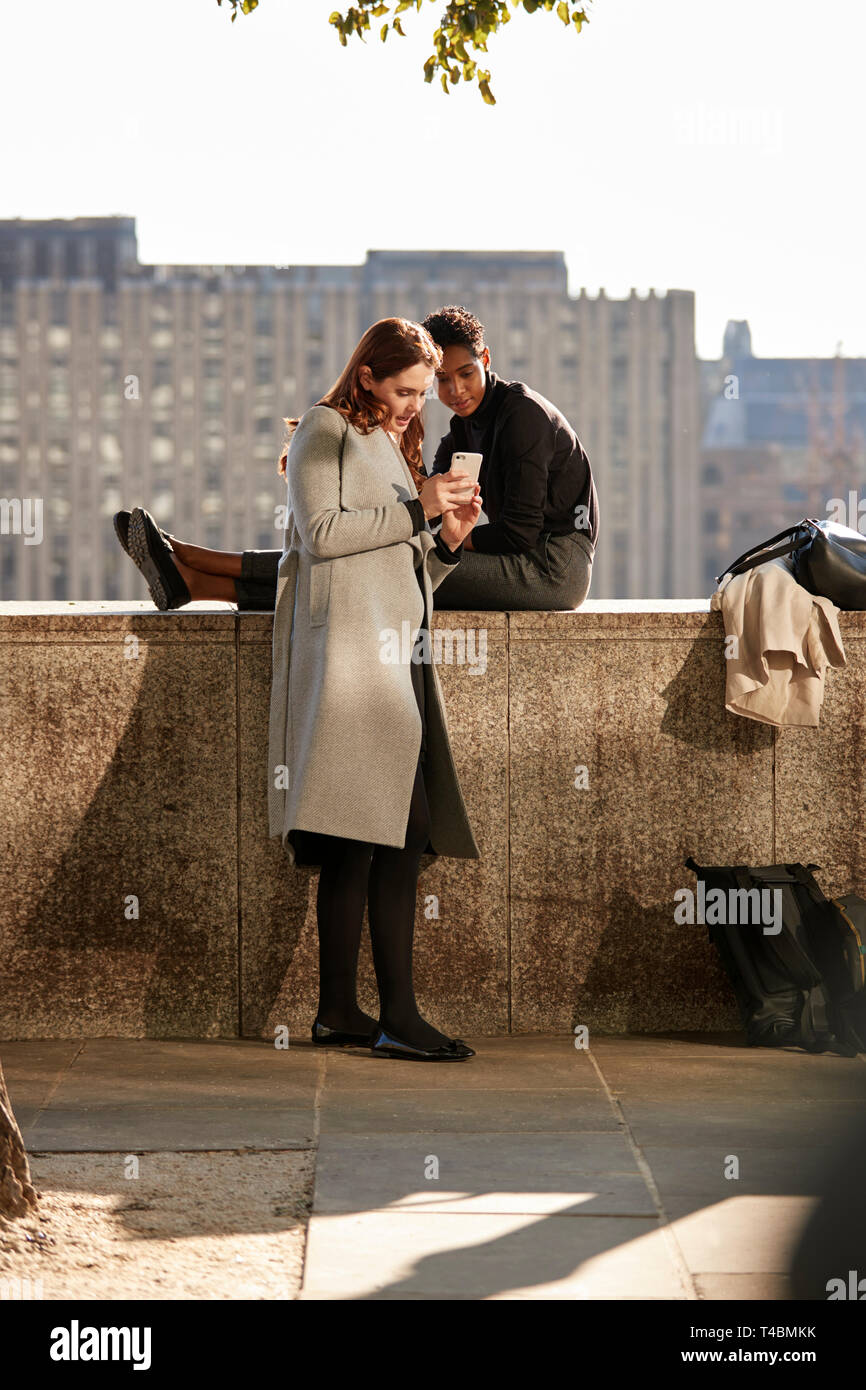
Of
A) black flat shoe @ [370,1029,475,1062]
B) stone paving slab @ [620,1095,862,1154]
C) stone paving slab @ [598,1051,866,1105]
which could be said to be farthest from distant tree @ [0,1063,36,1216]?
stone paving slab @ [598,1051,866,1105]

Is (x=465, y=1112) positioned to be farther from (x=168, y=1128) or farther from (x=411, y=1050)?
(x=168, y=1128)

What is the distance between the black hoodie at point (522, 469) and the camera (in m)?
5.26

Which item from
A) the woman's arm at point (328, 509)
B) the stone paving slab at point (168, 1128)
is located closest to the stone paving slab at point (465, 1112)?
the stone paving slab at point (168, 1128)

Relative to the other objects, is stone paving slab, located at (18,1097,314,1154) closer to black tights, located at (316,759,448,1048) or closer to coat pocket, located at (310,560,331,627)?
black tights, located at (316,759,448,1048)

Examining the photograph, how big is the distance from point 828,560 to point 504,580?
0.97m

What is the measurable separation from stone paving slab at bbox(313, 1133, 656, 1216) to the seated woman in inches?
72.9

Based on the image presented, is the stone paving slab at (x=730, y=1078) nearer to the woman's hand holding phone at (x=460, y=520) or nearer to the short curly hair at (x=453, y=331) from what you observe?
the woman's hand holding phone at (x=460, y=520)

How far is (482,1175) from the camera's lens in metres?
3.80

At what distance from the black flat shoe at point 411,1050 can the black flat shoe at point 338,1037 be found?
0.20 ft

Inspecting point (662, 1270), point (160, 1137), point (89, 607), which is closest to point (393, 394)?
point (89, 607)

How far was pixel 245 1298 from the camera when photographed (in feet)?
9.80

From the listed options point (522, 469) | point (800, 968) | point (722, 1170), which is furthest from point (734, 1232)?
point (522, 469)
